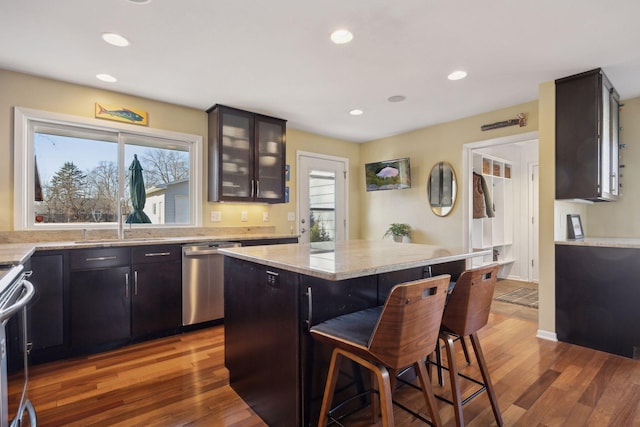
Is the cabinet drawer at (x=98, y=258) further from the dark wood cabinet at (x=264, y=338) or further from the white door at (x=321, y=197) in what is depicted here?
the white door at (x=321, y=197)

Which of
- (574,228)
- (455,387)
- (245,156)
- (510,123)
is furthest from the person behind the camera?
(245,156)

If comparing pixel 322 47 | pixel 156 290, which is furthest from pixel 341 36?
pixel 156 290

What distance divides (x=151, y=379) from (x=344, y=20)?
278cm

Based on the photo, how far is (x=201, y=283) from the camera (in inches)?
131

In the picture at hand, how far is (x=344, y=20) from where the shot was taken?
2.15 m

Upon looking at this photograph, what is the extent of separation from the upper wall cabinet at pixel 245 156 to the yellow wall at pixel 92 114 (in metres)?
0.22

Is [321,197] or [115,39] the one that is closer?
[115,39]

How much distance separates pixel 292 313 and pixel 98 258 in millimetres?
2112

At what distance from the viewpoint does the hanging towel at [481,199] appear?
489cm

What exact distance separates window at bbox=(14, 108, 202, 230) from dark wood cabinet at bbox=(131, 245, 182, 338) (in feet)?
2.20

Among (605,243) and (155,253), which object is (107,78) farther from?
(605,243)

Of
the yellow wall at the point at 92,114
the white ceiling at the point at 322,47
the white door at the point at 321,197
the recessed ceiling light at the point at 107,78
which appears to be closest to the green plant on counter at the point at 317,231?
the white door at the point at 321,197

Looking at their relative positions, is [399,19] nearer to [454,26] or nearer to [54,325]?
[454,26]

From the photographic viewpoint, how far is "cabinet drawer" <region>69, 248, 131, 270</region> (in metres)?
2.68
